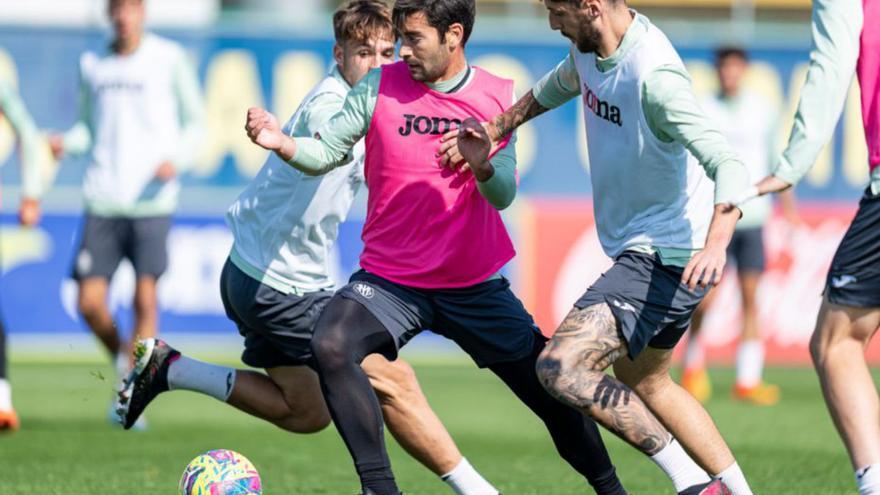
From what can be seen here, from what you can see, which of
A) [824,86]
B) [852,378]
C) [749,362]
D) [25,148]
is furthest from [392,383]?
[749,362]

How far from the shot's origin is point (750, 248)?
13086 millimetres

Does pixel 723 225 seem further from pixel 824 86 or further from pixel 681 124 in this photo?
pixel 824 86

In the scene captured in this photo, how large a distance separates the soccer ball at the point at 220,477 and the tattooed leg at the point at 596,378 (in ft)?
4.86

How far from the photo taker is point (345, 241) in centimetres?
1645

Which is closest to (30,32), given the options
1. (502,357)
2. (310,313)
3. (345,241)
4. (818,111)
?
(345,241)

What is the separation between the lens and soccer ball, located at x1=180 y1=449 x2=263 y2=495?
645cm

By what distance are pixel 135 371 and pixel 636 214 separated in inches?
117

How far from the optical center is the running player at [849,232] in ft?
17.8

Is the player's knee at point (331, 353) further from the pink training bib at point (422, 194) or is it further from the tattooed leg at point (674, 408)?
the tattooed leg at point (674, 408)

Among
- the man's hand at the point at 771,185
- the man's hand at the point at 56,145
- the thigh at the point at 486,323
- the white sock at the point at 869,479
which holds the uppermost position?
the man's hand at the point at 771,185

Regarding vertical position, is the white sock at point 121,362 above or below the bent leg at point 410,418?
below

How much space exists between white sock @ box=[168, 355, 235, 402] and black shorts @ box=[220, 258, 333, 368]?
379mm

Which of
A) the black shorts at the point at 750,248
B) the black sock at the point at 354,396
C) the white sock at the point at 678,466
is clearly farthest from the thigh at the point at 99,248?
the white sock at the point at 678,466

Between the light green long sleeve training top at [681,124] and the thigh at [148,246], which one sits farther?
the thigh at [148,246]
